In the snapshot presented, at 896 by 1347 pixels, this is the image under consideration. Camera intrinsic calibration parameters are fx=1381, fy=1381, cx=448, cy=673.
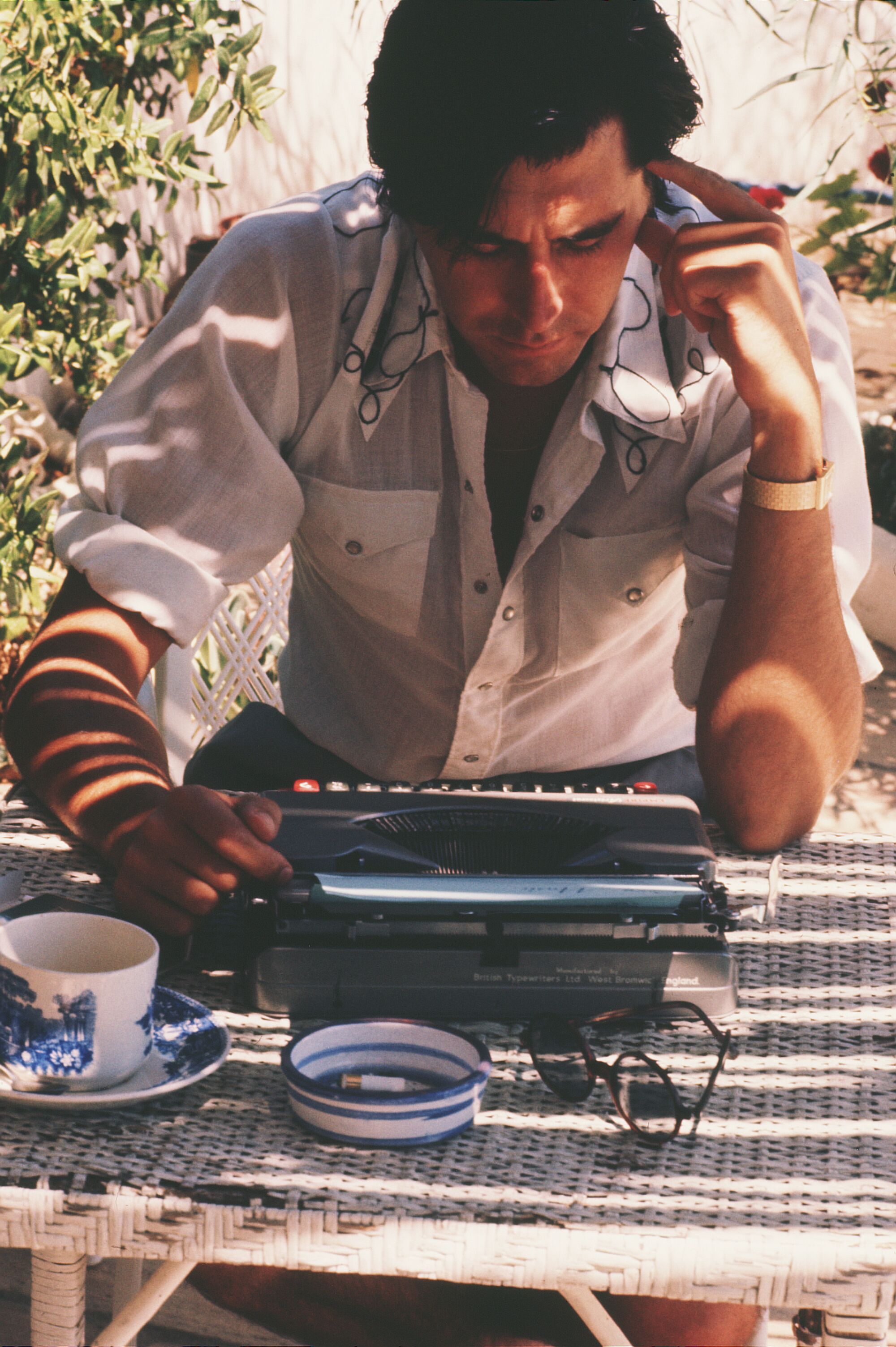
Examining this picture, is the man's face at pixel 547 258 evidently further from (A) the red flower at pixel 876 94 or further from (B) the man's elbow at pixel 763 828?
(A) the red flower at pixel 876 94

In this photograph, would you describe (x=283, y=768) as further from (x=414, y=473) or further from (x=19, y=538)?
(x=19, y=538)

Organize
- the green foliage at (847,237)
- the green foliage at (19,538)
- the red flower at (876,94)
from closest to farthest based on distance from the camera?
the green foliage at (19,538) → the red flower at (876,94) → the green foliage at (847,237)

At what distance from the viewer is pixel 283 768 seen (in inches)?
76.0

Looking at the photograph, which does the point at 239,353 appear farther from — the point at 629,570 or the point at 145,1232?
the point at 145,1232

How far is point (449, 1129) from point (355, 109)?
5.63m

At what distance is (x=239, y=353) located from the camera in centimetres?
163

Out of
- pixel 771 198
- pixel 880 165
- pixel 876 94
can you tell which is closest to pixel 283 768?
pixel 771 198

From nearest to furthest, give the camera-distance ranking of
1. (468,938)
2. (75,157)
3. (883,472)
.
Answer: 1. (468,938)
2. (75,157)
3. (883,472)

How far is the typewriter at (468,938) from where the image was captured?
110cm

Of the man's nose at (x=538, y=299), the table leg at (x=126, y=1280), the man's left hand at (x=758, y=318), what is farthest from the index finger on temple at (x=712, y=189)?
the table leg at (x=126, y=1280)

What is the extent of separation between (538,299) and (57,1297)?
3.32 ft

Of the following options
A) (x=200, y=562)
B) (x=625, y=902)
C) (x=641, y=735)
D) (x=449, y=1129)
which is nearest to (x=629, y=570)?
(x=641, y=735)

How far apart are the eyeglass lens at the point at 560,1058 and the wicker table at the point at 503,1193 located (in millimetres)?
11

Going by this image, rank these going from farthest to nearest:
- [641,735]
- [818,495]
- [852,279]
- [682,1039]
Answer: [852,279] → [641,735] → [818,495] → [682,1039]
